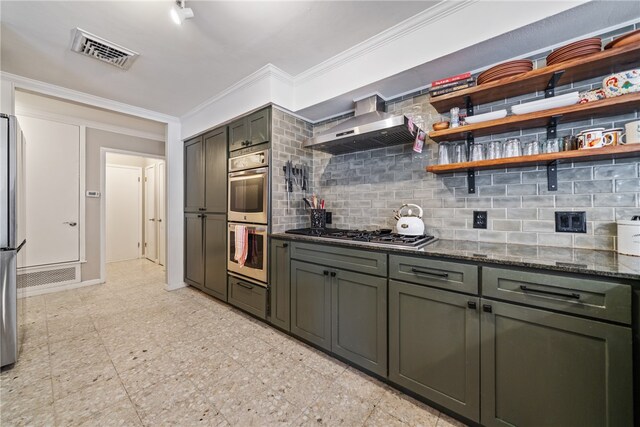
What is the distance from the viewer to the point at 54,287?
3.49 metres

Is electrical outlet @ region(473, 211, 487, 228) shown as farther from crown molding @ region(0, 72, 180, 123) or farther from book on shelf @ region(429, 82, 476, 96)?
crown molding @ region(0, 72, 180, 123)

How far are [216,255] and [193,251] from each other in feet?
2.13

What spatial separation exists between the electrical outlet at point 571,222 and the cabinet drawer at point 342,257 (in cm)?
112

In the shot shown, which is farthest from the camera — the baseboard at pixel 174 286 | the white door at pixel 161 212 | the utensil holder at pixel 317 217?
the white door at pixel 161 212

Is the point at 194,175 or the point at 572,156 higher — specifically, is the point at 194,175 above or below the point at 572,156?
above

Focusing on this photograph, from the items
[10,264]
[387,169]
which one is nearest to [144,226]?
[10,264]

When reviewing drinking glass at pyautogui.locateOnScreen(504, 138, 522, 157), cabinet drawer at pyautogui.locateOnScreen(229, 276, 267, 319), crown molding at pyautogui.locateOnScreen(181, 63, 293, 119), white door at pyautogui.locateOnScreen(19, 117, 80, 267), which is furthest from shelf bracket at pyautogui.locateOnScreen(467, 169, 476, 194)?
white door at pyautogui.locateOnScreen(19, 117, 80, 267)

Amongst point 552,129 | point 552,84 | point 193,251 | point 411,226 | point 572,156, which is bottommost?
point 193,251

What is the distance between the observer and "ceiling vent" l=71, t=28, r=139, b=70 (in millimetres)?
1929

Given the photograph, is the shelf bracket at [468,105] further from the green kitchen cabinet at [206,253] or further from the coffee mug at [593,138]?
the green kitchen cabinet at [206,253]

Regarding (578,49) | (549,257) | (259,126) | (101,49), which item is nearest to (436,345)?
(549,257)

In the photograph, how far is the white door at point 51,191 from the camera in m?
3.35

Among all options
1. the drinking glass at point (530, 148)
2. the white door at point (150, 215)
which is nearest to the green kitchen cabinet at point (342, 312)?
the drinking glass at point (530, 148)

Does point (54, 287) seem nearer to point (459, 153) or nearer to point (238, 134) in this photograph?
point (238, 134)
